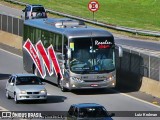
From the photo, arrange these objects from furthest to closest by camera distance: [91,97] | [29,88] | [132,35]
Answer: [132,35] → [91,97] → [29,88]

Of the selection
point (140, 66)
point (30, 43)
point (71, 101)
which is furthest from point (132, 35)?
point (71, 101)

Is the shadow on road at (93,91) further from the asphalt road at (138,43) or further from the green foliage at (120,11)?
the green foliage at (120,11)

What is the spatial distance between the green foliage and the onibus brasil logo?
27.3 m

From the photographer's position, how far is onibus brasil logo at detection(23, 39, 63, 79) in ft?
116

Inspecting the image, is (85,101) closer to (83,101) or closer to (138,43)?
(83,101)

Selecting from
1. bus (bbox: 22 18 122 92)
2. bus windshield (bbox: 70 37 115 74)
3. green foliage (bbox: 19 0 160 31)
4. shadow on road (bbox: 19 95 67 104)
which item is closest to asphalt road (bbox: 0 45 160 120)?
shadow on road (bbox: 19 95 67 104)

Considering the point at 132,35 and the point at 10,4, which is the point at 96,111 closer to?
the point at 132,35

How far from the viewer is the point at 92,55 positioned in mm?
32781

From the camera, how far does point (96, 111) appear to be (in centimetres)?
2214

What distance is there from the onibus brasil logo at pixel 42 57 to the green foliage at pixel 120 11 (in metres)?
27.3

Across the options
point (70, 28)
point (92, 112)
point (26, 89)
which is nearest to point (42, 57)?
point (70, 28)

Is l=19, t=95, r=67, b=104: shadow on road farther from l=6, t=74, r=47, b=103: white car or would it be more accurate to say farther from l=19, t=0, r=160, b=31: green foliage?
l=19, t=0, r=160, b=31: green foliage

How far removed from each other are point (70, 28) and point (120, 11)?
148 ft

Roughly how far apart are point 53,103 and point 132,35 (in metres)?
30.9
